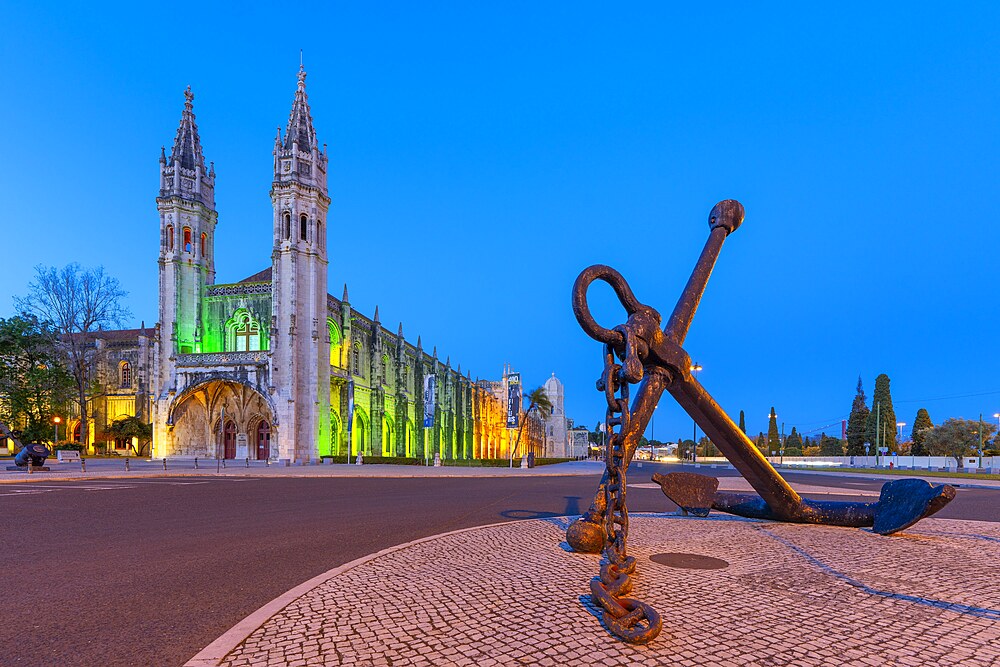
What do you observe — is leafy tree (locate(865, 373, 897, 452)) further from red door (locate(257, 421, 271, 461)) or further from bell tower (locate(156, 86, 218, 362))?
bell tower (locate(156, 86, 218, 362))

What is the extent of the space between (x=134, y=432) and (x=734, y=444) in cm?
5270

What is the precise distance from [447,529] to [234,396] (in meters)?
37.2

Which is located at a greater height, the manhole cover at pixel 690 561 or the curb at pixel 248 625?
the curb at pixel 248 625

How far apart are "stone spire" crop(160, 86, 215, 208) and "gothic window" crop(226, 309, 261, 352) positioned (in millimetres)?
10321

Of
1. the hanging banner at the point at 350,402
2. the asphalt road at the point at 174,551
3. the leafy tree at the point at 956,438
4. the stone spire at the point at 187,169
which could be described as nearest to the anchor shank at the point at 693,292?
the asphalt road at the point at 174,551

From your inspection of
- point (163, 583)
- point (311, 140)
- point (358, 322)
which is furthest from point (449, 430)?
point (163, 583)

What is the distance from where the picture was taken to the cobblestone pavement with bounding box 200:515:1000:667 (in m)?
3.68

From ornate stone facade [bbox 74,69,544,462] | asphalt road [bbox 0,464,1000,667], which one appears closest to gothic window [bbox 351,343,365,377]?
ornate stone facade [bbox 74,69,544,462]

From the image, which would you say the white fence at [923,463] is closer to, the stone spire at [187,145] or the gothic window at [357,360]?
the gothic window at [357,360]

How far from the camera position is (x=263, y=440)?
136 feet

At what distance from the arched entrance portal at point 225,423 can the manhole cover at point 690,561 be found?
127 feet

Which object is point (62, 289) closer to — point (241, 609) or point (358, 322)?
point (358, 322)

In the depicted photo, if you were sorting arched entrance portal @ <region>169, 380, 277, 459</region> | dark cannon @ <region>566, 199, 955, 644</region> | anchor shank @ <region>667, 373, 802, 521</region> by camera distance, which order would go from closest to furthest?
dark cannon @ <region>566, 199, 955, 644</region>
anchor shank @ <region>667, 373, 802, 521</region>
arched entrance portal @ <region>169, 380, 277, 459</region>

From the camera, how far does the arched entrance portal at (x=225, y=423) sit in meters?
40.6
